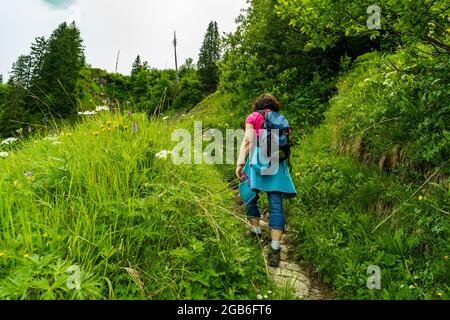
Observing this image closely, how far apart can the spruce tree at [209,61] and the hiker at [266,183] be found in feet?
131

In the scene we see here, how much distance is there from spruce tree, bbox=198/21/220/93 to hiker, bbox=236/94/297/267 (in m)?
40.1

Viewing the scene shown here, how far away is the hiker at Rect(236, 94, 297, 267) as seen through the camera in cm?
417

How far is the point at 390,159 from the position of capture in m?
4.77

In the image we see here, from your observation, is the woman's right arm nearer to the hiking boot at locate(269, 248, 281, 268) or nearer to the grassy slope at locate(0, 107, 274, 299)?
the grassy slope at locate(0, 107, 274, 299)

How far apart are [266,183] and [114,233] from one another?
79.9 inches

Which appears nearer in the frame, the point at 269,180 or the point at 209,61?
the point at 269,180

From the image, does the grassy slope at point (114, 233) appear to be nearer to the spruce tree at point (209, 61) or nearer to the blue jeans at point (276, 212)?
the blue jeans at point (276, 212)

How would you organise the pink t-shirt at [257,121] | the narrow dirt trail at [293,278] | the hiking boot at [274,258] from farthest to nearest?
1. the pink t-shirt at [257,121]
2. the hiking boot at [274,258]
3. the narrow dirt trail at [293,278]

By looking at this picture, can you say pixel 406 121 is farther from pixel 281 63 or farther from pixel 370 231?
pixel 281 63

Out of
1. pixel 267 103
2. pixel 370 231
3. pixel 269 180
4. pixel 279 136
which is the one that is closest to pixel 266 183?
pixel 269 180

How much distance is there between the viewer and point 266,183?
427 cm

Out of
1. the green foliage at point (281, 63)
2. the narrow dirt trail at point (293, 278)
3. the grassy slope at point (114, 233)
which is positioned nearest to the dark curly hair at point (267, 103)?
the grassy slope at point (114, 233)

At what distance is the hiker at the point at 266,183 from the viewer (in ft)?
13.7
